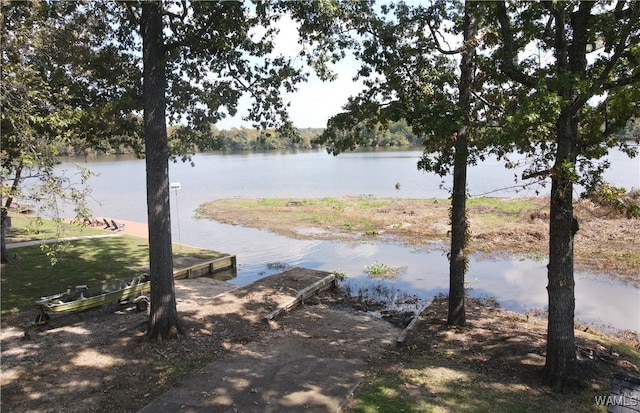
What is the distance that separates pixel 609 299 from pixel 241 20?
45.6 ft

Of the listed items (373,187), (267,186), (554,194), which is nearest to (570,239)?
(554,194)

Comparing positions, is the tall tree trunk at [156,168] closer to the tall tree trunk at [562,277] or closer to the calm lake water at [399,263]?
the calm lake water at [399,263]

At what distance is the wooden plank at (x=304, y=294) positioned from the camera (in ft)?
35.5

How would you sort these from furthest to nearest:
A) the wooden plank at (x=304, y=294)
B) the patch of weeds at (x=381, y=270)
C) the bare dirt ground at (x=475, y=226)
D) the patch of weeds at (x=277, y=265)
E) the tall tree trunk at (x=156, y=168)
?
the bare dirt ground at (x=475, y=226) < the patch of weeds at (x=277, y=265) < the patch of weeds at (x=381, y=270) < the wooden plank at (x=304, y=294) < the tall tree trunk at (x=156, y=168)

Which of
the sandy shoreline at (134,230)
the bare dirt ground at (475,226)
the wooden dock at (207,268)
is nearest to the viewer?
the wooden dock at (207,268)

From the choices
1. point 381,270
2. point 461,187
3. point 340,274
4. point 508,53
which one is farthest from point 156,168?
point 381,270

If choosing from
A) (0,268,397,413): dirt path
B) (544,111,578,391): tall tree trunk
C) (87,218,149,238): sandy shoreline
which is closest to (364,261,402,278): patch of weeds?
(0,268,397,413): dirt path

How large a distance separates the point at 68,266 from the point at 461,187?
42.3 feet

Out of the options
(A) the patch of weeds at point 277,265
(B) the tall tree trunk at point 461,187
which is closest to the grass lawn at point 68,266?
(A) the patch of weeds at point 277,265

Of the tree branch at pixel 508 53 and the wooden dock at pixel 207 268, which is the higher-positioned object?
the tree branch at pixel 508 53

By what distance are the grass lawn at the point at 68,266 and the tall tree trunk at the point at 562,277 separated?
952cm

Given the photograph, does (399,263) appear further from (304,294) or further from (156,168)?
(156,168)

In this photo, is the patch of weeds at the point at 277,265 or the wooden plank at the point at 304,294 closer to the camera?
the wooden plank at the point at 304,294

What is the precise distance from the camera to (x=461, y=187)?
31.5ft
